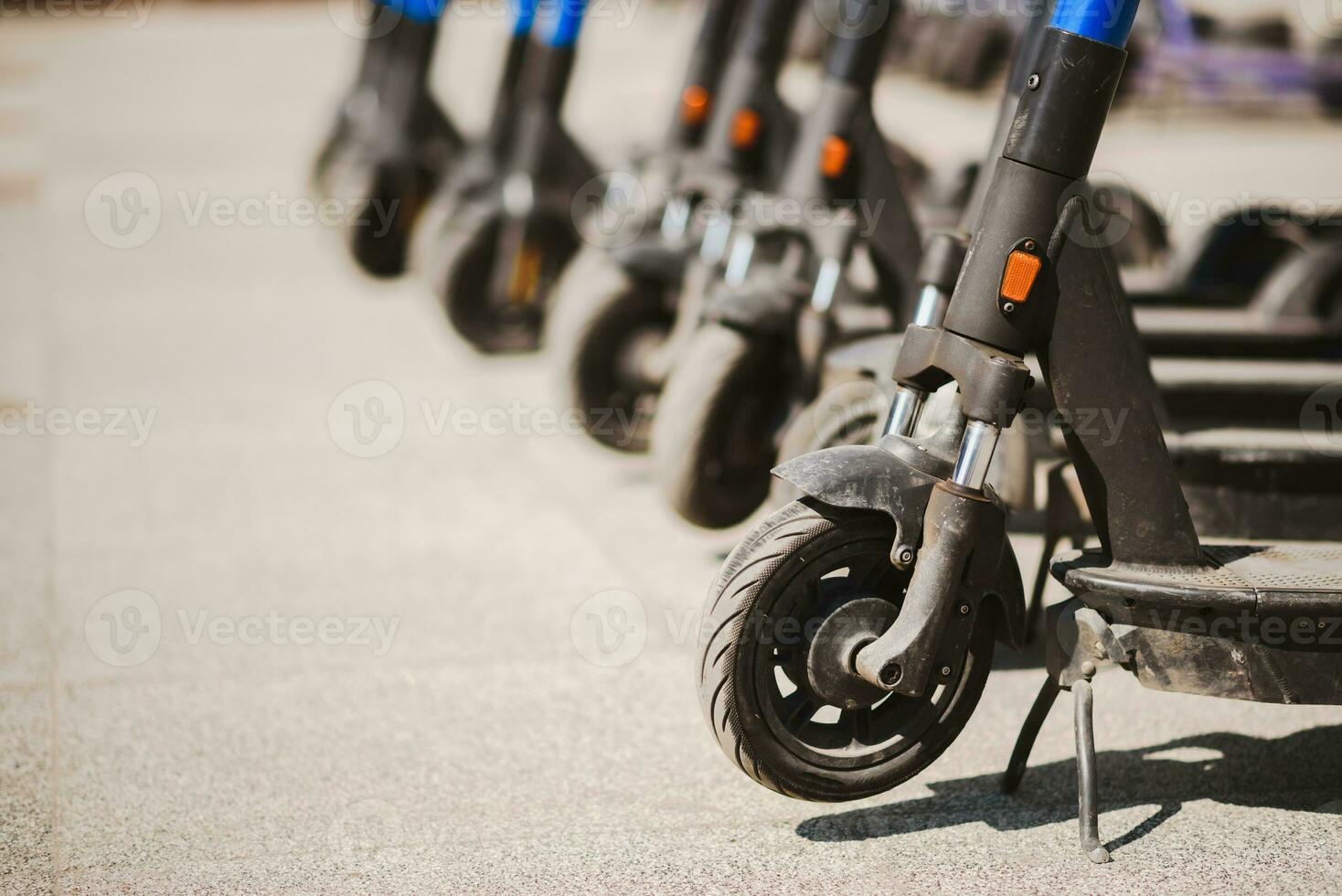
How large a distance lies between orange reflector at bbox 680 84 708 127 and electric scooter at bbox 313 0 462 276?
2473 millimetres

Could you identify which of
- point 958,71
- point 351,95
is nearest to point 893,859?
point 351,95

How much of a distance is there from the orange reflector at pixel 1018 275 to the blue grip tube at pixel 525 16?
5.29 meters

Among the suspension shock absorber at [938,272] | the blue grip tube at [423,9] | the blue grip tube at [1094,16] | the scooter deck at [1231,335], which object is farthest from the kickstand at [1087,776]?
the blue grip tube at [423,9]

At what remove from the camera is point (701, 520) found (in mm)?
5004

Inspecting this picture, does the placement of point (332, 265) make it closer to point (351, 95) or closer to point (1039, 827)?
point (351, 95)

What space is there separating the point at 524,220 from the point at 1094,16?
15.0 ft

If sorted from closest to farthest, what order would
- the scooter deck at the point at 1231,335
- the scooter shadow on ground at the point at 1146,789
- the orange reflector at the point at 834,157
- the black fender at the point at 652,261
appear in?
1. the scooter shadow on ground at the point at 1146,789
2. the orange reflector at the point at 834,157
3. the black fender at the point at 652,261
4. the scooter deck at the point at 1231,335

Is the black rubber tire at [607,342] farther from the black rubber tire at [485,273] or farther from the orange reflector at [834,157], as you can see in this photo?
the black rubber tire at [485,273]

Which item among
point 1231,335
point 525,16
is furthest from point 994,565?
point 525,16

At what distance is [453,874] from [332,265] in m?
7.62

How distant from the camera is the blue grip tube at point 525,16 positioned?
7980 millimetres

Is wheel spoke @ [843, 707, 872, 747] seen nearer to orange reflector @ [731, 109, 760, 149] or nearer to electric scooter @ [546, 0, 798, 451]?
electric scooter @ [546, 0, 798, 451]

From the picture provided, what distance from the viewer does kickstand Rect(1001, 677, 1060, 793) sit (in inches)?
137

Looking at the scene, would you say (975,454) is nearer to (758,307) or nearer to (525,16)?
(758,307)
